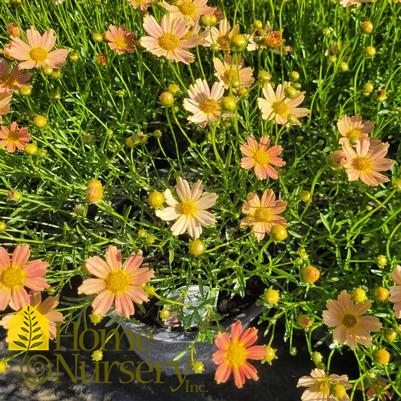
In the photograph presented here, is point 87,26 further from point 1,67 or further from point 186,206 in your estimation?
point 186,206

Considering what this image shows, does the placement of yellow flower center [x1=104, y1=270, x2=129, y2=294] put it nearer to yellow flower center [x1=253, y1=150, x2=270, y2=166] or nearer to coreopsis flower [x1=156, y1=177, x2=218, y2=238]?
coreopsis flower [x1=156, y1=177, x2=218, y2=238]

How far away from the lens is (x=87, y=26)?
159cm

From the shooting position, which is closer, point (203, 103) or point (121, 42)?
point (203, 103)

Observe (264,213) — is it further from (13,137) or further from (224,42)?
(13,137)

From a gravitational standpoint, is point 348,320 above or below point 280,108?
below

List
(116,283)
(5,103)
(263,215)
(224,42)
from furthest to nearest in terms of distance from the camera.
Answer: (224,42) → (5,103) → (263,215) → (116,283)

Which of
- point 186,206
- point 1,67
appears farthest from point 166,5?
point 186,206

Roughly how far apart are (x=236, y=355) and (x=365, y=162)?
0.48 meters

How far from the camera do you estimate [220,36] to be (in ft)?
4.15

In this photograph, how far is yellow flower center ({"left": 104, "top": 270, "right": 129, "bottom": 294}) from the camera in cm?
→ 92

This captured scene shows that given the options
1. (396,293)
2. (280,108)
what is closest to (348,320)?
(396,293)

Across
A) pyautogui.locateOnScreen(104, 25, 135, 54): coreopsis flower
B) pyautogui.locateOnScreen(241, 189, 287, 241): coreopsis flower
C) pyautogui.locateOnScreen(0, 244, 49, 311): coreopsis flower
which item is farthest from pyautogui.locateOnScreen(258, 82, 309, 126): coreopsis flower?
pyautogui.locateOnScreen(0, 244, 49, 311): coreopsis flower

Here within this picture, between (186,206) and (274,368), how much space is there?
82 centimetres

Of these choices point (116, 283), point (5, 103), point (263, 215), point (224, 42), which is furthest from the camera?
point (224, 42)
